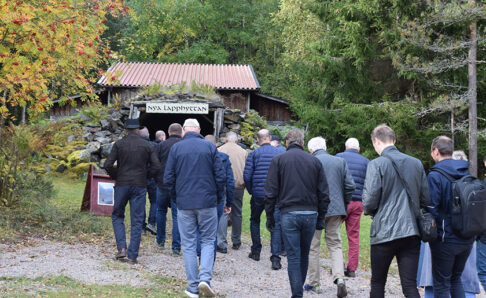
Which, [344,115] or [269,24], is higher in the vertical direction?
[269,24]

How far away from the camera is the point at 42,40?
24.8 ft

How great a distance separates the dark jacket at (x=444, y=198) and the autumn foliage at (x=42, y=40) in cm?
560

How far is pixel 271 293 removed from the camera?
6.45 meters

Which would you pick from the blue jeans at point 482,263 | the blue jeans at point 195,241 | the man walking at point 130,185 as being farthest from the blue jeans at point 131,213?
the blue jeans at point 482,263

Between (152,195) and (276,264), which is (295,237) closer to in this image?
(276,264)

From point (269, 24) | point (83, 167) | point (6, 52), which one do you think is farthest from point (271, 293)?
point (269, 24)

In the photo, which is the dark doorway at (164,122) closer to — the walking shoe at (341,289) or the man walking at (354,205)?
the man walking at (354,205)

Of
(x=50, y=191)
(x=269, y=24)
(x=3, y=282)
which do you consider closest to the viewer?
(x=3, y=282)

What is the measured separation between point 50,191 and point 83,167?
6.10m

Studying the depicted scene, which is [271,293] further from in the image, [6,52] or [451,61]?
[451,61]

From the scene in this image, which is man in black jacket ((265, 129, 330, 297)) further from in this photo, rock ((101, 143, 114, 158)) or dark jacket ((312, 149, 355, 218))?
rock ((101, 143, 114, 158))

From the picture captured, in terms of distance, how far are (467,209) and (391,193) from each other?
69 cm

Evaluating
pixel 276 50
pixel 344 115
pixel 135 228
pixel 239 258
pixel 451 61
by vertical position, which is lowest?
pixel 239 258

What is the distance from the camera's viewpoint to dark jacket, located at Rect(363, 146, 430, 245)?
15.5ft
